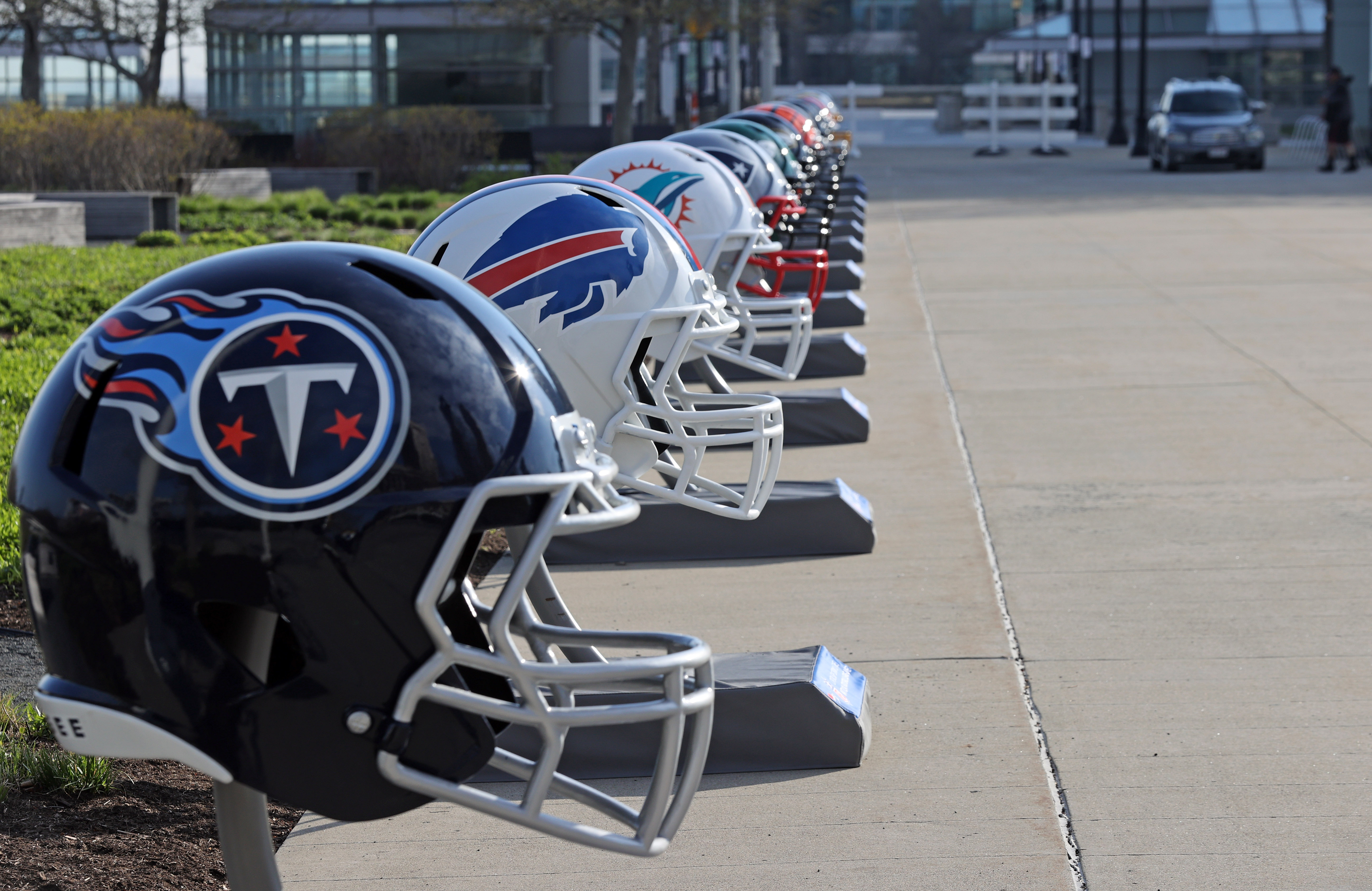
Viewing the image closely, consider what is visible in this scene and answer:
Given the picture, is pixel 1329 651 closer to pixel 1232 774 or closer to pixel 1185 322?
pixel 1232 774

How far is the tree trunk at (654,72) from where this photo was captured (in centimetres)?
3036

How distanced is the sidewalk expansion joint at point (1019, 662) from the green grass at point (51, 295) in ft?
8.75

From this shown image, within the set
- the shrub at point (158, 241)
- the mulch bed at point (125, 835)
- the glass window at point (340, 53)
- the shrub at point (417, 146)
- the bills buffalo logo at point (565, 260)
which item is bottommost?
the mulch bed at point (125, 835)

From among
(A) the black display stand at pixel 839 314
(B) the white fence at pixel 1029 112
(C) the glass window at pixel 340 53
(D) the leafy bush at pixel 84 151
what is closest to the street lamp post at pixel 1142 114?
(B) the white fence at pixel 1029 112

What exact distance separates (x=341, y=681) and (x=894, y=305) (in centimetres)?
999

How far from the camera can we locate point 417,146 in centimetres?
2227

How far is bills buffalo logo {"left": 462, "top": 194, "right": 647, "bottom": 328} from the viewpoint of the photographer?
3832mm

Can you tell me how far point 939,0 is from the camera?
9306 cm

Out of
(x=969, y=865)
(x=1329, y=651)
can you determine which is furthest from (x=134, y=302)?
(x=1329, y=651)

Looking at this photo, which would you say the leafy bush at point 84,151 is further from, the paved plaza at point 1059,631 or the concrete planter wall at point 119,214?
the paved plaza at point 1059,631

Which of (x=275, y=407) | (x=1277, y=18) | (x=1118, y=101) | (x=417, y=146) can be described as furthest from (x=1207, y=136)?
(x=1277, y=18)

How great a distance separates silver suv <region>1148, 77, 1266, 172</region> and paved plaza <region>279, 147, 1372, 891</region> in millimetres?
18801

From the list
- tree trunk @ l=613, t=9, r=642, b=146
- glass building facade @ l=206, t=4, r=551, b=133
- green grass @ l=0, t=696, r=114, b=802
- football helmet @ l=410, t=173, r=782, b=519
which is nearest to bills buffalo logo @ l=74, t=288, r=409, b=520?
green grass @ l=0, t=696, r=114, b=802

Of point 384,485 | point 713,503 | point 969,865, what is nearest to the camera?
point 384,485
